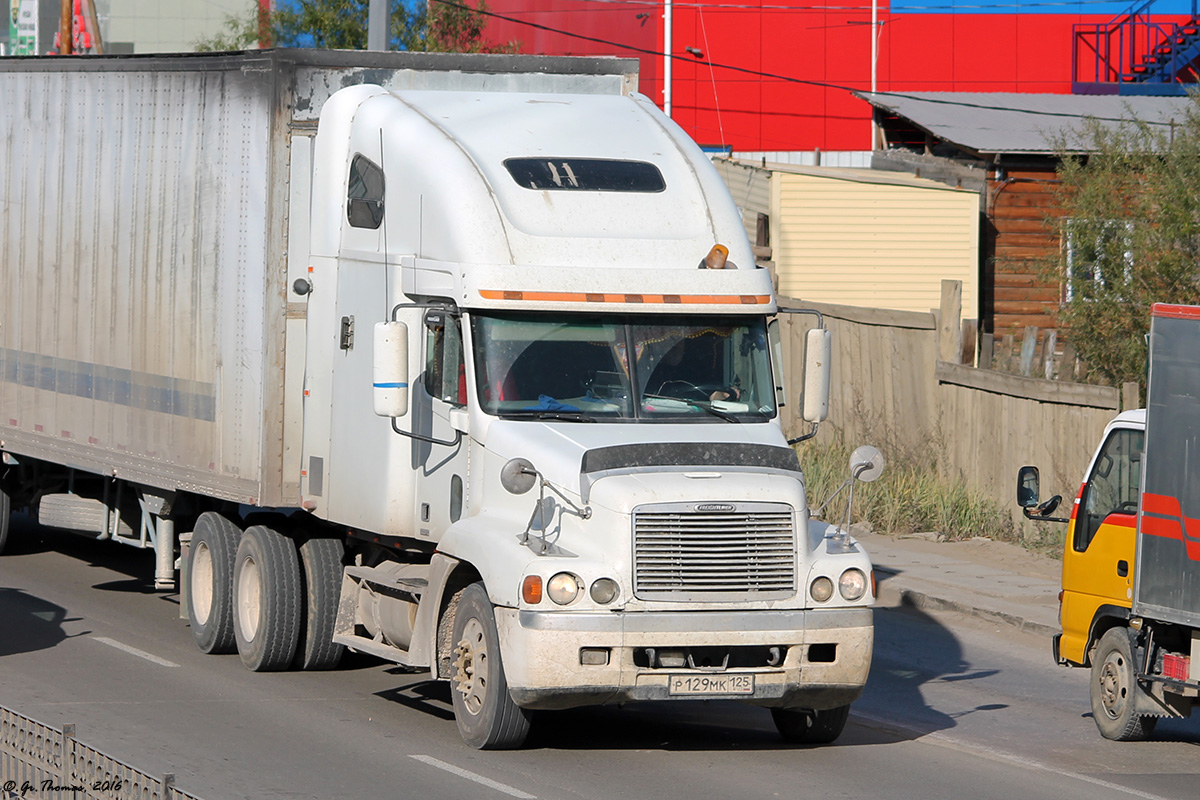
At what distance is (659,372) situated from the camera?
10.2 meters

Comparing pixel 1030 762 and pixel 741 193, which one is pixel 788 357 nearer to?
pixel 741 193

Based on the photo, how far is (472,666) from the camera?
32.1 ft

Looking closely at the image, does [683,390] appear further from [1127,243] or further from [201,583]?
[1127,243]

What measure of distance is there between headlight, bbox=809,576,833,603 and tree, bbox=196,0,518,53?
73.7ft

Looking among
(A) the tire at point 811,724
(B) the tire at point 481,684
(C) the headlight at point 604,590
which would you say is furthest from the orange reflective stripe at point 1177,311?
(B) the tire at point 481,684

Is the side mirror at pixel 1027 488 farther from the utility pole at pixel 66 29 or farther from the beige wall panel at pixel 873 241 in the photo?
the beige wall panel at pixel 873 241

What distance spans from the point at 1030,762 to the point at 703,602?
7.60 ft

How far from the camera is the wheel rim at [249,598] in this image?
40.2 ft

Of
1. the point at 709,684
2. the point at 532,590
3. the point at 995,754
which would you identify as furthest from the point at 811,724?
the point at 532,590

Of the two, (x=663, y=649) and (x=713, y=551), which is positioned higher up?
(x=713, y=551)

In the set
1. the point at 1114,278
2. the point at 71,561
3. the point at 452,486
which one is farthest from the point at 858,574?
the point at 1114,278

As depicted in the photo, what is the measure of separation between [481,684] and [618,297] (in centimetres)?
235

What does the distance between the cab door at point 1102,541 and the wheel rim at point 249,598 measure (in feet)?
18.1

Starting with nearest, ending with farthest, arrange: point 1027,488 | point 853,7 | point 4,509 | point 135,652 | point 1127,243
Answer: point 1027,488 → point 135,652 → point 4,509 → point 1127,243 → point 853,7
